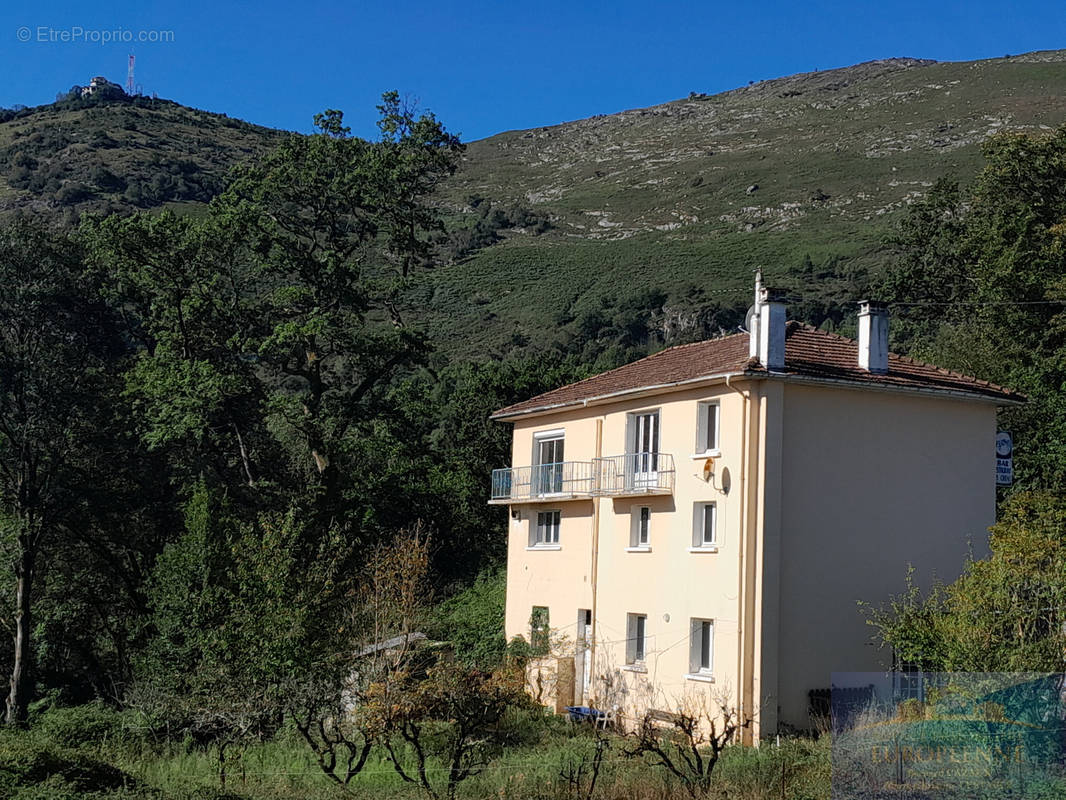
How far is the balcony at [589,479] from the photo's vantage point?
90.5 feet

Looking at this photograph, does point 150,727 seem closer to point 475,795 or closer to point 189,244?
point 475,795

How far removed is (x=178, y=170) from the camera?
10106 centimetres

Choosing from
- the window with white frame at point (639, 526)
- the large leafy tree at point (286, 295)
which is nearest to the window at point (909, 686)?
the window with white frame at point (639, 526)

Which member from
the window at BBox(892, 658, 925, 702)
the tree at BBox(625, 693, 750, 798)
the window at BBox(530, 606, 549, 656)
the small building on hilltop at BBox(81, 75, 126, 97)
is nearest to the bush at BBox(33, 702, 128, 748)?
the window at BBox(530, 606, 549, 656)

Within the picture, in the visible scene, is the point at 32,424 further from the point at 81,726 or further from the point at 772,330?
the point at 772,330

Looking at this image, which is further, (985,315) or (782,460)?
(985,315)

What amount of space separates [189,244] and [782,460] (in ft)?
75.6

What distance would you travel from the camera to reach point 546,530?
33.7 m

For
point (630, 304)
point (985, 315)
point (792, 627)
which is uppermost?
point (630, 304)

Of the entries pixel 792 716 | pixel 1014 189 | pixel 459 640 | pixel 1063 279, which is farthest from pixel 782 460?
pixel 1014 189

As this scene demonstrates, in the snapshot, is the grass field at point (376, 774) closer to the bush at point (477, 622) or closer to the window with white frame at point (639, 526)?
the window with white frame at point (639, 526)

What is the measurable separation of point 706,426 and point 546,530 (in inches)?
335

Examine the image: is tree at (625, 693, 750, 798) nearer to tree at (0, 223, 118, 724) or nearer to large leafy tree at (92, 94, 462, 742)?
large leafy tree at (92, 94, 462, 742)

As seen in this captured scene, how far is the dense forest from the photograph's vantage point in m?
28.5
